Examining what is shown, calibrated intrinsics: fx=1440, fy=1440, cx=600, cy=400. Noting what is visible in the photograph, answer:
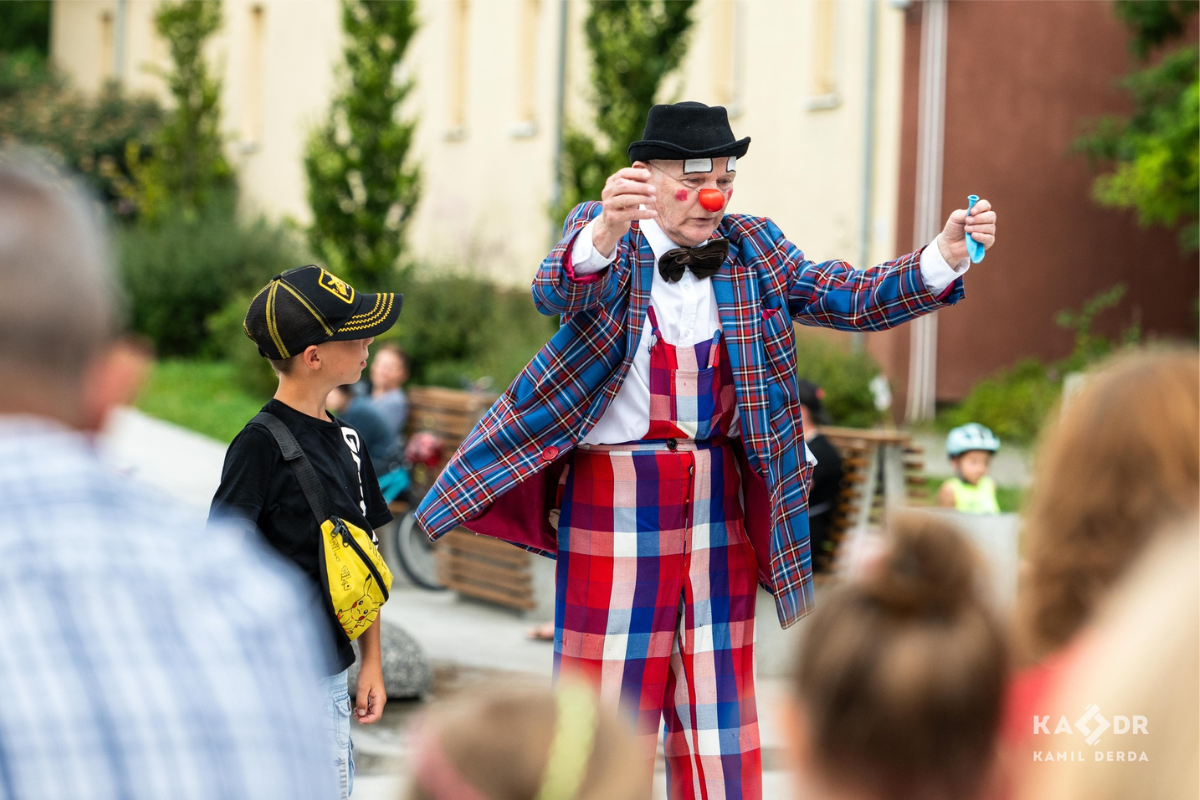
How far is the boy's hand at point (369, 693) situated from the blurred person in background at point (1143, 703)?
6.55ft

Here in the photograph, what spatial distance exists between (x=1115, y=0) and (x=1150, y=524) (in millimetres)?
14285

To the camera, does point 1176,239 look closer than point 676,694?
No

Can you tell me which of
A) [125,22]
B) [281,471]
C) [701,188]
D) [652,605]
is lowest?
[652,605]

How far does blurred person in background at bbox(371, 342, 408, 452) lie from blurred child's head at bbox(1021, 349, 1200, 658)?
285 inches

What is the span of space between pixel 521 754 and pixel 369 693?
1898 mm

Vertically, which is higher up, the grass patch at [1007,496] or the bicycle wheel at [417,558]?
the grass patch at [1007,496]

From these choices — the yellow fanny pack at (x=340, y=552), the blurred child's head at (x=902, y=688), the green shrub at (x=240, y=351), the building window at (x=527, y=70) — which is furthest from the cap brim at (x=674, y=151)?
the building window at (x=527, y=70)

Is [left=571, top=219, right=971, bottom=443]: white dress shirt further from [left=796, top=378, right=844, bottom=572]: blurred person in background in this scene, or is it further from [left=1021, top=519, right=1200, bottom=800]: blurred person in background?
[left=796, top=378, right=844, bottom=572]: blurred person in background

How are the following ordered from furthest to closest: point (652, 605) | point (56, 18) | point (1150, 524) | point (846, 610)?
point (56, 18) → point (652, 605) → point (1150, 524) → point (846, 610)

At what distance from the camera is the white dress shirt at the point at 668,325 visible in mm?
3635

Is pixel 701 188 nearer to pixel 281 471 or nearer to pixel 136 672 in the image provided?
pixel 281 471

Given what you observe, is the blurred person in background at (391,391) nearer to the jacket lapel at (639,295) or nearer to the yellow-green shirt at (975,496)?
the yellow-green shirt at (975,496)

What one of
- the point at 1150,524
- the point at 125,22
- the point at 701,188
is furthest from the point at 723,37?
the point at 125,22

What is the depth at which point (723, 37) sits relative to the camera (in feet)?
58.1
